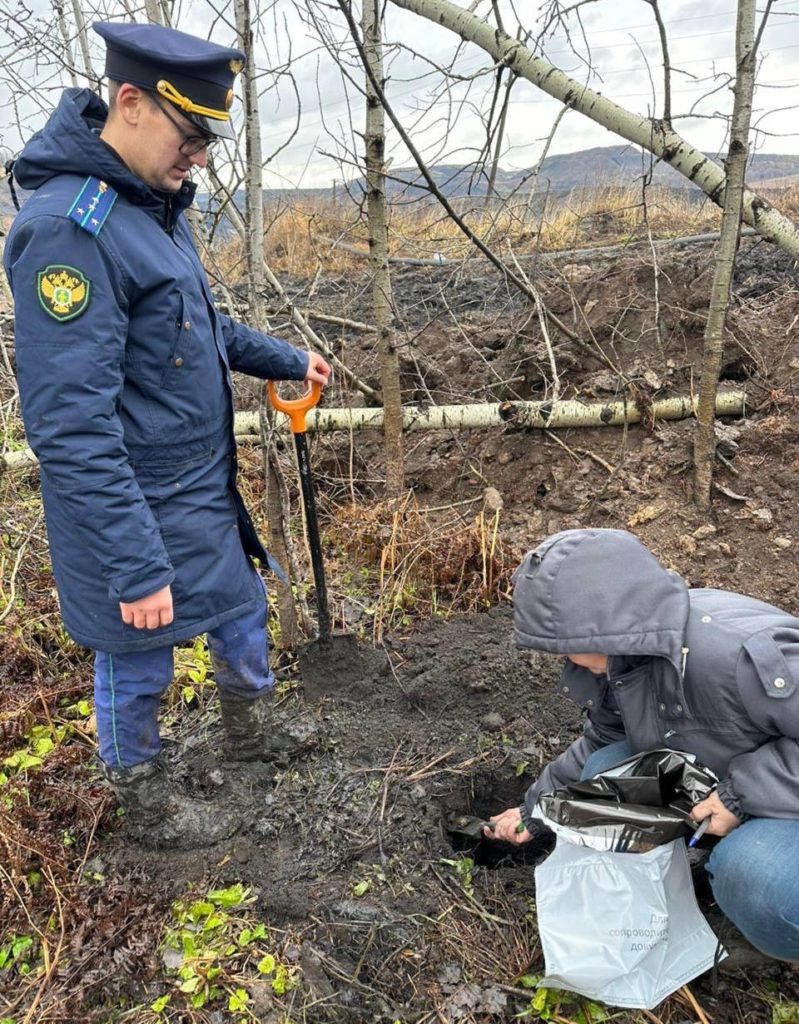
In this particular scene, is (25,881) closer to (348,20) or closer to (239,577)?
(239,577)

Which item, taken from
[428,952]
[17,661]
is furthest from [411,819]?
[17,661]

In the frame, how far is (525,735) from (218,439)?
149cm

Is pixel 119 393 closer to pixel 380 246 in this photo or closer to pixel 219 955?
pixel 219 955

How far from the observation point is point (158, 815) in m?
2.22

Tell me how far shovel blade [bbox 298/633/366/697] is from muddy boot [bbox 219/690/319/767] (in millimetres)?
313

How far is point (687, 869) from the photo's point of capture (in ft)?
5.97

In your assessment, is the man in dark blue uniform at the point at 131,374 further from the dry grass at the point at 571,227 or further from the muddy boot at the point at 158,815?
the dry grass at the point at 571,227

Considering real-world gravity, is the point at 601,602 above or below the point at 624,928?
above

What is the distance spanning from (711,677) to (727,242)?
2.35 m

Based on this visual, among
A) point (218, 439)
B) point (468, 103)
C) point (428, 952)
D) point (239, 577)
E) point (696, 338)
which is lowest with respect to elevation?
point (428, 952)

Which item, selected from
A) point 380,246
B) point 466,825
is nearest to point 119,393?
point 466,825

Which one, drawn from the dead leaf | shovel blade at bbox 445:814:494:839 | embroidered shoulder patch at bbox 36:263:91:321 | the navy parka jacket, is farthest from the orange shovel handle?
the dead leaf

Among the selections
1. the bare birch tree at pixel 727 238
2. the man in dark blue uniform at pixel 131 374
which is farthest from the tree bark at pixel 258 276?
the bare birch tree at pixel 727 238

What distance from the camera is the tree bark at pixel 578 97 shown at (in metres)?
3.42
